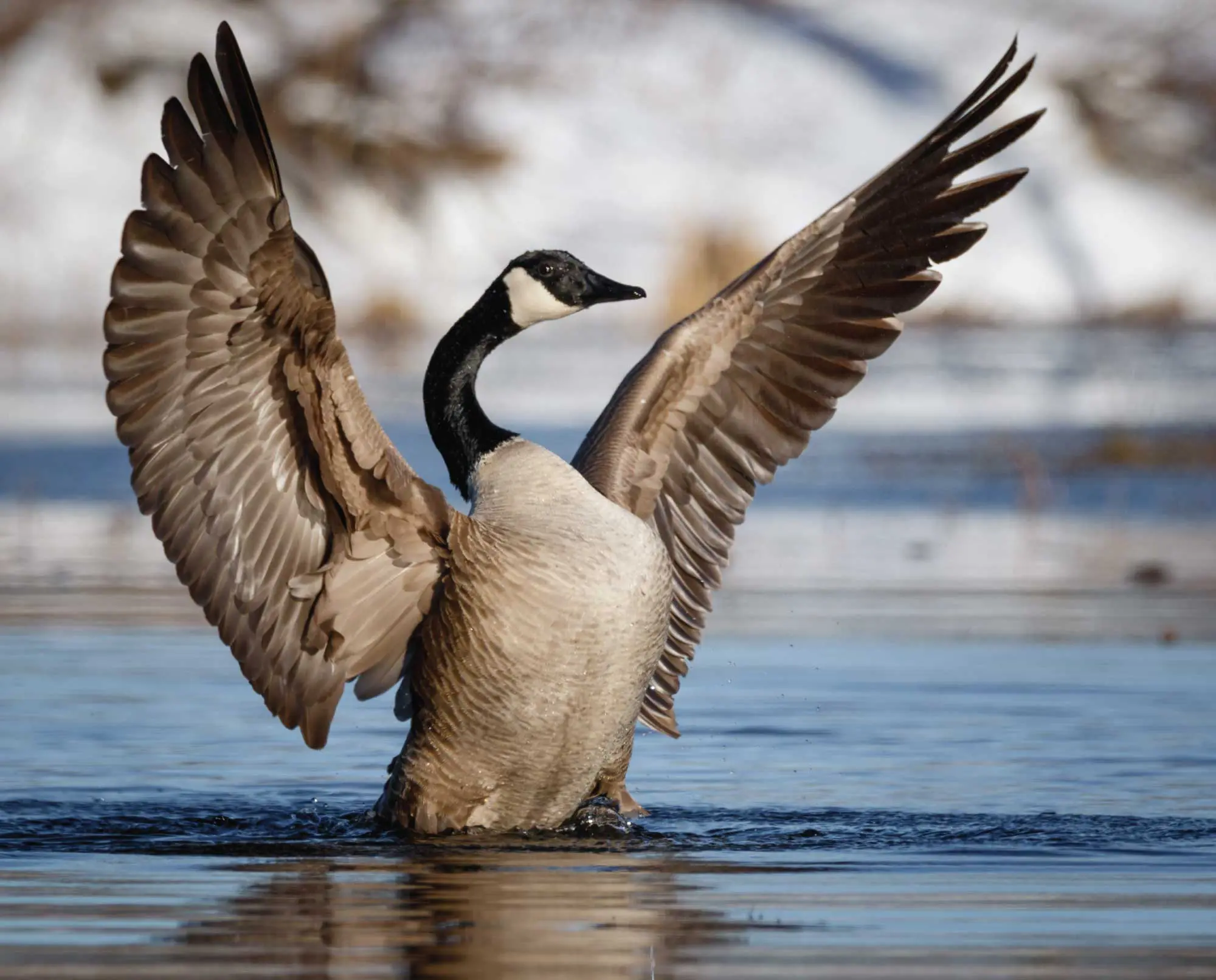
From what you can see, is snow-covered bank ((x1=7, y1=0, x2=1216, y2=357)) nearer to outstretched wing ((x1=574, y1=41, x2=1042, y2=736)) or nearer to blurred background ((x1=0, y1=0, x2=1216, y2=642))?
blurred background ((x1=0, y1=0, x2=1216, y2=642))

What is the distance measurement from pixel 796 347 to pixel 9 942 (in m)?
4.03

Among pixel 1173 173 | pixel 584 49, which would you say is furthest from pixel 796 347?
pixel 584 49

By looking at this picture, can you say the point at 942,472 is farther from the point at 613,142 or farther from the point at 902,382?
the point at 613,142

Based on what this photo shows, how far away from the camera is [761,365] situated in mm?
8734

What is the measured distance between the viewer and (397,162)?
49438 mm

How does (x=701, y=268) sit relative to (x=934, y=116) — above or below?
below

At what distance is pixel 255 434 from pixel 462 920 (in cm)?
197

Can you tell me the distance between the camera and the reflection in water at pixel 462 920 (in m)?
5.35

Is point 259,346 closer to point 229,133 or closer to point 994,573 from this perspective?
point 229,133

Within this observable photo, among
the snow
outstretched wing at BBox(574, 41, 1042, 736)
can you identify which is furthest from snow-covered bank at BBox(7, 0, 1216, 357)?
outstretched wing at BBox(574, 41, 1042, 736)

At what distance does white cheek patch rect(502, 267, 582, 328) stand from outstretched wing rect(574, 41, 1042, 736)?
631mm

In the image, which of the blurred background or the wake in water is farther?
the blurred background

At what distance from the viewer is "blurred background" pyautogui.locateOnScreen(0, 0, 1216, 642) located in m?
16.1

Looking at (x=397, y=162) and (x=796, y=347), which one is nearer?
(x=796, y=347)
